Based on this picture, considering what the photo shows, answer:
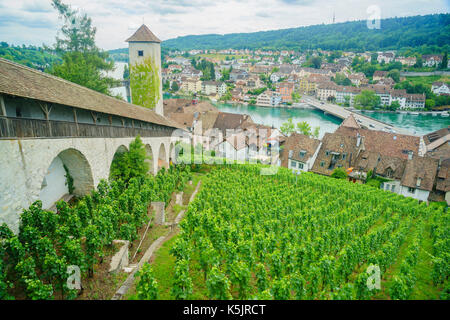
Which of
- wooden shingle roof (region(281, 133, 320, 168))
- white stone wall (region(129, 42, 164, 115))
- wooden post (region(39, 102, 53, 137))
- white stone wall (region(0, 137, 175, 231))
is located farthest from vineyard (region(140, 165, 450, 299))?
white stone wall (region(129, 42, 164, 115))

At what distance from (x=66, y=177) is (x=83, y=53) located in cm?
2377

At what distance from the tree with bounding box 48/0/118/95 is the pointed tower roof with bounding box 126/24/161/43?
6.57 metres

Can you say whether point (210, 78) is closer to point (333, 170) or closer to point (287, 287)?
point (333, 170)

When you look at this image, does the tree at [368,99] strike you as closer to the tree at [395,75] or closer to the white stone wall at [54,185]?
the tree at [395,75]

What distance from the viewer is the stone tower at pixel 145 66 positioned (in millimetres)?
27500

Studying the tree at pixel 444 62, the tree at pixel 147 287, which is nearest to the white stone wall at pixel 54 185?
the tree at pixel 147 287

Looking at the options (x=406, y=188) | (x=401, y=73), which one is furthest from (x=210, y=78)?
(x=406, y=188)

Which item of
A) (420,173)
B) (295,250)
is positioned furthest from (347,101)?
(295,250)

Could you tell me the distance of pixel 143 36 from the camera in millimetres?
27406

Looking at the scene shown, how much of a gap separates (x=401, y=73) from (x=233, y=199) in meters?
147

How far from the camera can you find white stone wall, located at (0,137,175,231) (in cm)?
1004

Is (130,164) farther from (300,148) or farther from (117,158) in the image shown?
(300,148)

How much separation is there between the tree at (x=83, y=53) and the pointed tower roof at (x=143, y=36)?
6.57 metres
